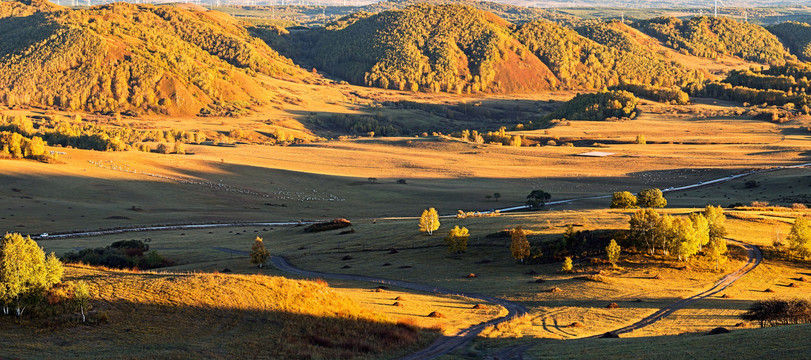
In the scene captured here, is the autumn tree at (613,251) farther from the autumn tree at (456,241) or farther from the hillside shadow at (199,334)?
the hillside shadow at (199,334)

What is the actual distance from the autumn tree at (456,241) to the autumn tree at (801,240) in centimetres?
2838

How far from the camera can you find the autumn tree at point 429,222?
83312 millimetres

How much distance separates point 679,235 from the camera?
66.6 m

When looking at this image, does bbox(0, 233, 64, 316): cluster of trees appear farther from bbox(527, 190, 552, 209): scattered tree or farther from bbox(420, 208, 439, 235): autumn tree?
bbox(527, 190, 552, 209): scattered tree

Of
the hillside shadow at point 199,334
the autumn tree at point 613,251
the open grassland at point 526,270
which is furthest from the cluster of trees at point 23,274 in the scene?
the autumn tree at point 613,251

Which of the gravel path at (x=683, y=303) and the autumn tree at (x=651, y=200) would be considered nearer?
the gravel path at (x=683, y=303)

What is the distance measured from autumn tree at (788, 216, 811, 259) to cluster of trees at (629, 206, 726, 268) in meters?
5.66

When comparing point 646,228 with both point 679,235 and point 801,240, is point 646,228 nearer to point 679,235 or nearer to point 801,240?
point 679,235

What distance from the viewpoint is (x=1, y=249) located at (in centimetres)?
3819

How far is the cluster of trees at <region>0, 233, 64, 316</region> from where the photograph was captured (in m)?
36.8

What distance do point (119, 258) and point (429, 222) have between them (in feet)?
104

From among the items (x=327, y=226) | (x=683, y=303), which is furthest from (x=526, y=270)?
(x=327, y=226)

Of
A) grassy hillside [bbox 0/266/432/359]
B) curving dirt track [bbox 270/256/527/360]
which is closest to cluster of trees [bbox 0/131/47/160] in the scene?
curving dirt track [bbox 270/256/527/360]

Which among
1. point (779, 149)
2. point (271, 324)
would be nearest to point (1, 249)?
point (271, 324)
